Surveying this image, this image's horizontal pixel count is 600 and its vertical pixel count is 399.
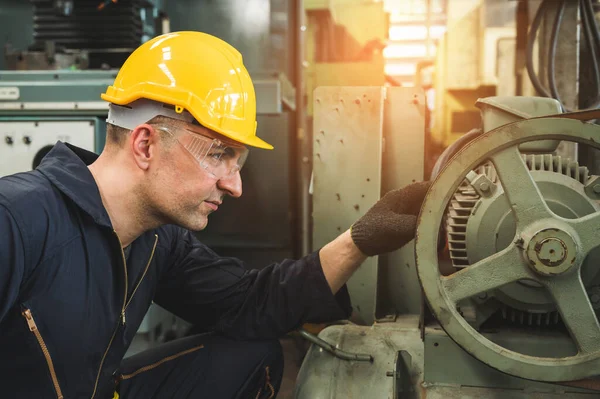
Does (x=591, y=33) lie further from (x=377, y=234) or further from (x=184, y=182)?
(x=184, y=182)

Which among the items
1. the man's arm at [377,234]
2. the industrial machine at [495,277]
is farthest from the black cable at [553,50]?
the man's arm at [377,234]

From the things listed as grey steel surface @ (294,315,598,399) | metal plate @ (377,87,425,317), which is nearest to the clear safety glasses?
grey steel surface @ (294,315,598,399)

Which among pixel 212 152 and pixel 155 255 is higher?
pixel 212 152

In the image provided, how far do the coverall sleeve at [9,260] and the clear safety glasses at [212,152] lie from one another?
34 cm

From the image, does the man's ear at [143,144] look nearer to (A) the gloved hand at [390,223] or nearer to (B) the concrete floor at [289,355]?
(A) the gloved hand at [390,223]

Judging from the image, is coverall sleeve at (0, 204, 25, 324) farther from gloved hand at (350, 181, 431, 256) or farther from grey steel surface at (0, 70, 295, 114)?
grey steel surface at (0, 70, 295, 114)

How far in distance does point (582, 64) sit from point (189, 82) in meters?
1.49

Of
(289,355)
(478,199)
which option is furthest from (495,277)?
(289,355)

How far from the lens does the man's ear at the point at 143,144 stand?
3.58 ft

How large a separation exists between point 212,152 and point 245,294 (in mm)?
447

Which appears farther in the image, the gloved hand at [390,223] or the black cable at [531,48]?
the black cable at [531,48]

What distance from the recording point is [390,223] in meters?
1.20

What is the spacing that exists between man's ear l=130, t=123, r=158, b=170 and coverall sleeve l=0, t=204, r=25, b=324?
27 centimetres

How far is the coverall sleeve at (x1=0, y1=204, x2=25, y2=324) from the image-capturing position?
915 mm
